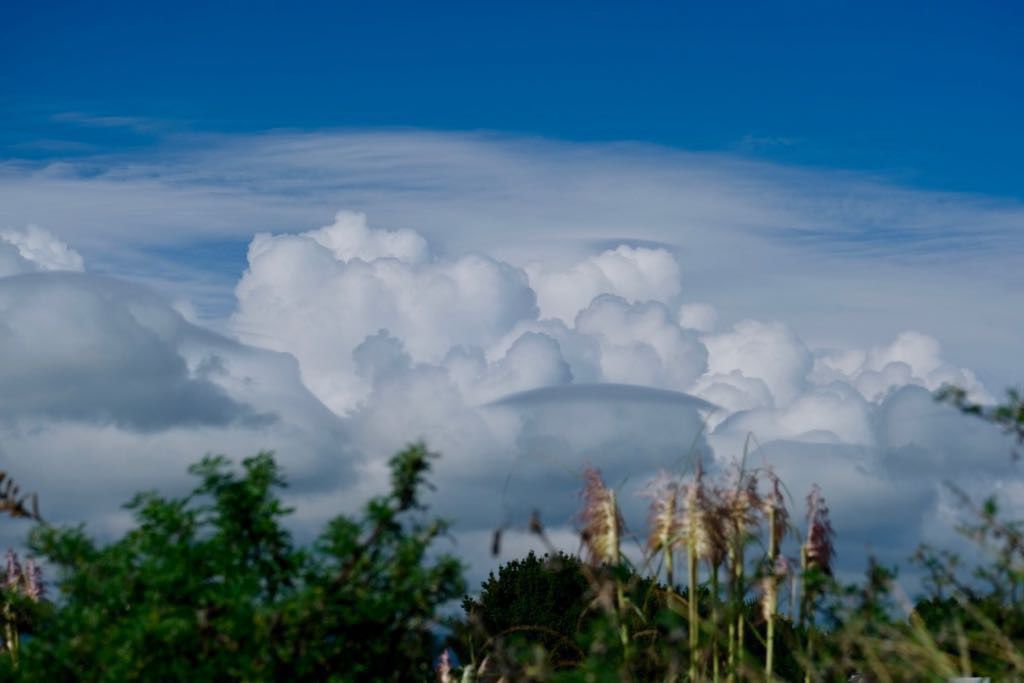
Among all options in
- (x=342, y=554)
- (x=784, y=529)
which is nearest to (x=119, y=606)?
(x=342, y=554)

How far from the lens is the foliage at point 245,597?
6133 millimetres

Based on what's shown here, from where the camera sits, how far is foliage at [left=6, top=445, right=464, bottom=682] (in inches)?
241

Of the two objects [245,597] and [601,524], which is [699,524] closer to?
[601,524]

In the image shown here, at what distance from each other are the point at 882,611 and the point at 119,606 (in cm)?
391

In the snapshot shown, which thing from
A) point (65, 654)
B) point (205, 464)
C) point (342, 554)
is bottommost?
point (65, 654)

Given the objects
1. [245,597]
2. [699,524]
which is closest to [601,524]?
[699,524]

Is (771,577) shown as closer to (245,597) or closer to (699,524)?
(699,524)

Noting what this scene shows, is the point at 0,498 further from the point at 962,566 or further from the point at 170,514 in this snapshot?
the point at 962,566

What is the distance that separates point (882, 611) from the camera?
6.78 metres

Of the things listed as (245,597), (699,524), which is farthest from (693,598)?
(245,597)

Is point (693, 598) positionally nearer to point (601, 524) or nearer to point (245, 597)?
point (601, 524)

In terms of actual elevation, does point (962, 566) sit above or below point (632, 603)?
above

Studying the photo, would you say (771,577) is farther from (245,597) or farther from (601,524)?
(245,597)

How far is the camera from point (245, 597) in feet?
20.5
